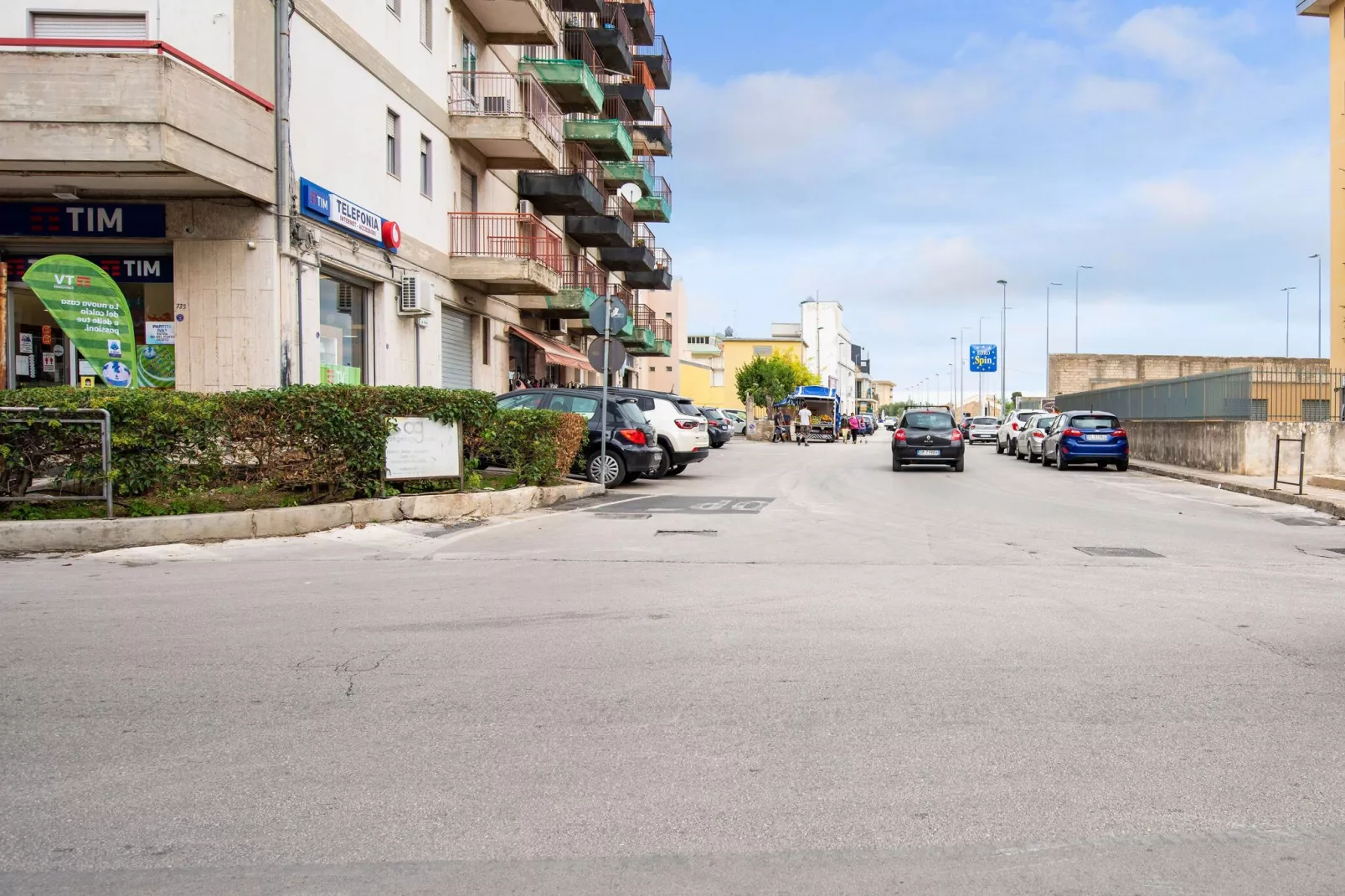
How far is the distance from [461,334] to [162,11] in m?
12.0

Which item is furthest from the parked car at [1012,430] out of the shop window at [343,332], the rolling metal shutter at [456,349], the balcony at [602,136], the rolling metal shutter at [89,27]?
the rolling metal shutter at [89,27]

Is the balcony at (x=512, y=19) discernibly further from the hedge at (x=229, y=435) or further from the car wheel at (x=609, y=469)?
the hedge at (x=229, y=435)

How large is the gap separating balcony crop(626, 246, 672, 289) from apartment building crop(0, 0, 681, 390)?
61.5 ft

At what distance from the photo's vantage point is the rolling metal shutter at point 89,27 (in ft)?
49.2

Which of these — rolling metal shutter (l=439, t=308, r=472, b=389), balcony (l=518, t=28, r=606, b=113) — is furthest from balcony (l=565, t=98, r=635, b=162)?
rolling metal shutter (l=439, t=308, r=472, b=389)

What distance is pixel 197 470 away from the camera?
10984 mm

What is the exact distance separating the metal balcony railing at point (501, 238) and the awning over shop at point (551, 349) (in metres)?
2.35

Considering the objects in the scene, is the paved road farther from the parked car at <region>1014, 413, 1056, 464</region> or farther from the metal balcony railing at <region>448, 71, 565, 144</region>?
the parked car at <region>1014, 413, 1056, 464</region>

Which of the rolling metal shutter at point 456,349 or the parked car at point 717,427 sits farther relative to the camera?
the parked car at point 717,427

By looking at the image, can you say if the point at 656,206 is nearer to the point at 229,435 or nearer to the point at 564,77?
the point at 564,77

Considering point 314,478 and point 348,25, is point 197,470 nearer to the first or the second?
point 314,478

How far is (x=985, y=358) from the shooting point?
77.6 meters

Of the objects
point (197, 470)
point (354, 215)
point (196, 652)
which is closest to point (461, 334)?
point (354, 215)

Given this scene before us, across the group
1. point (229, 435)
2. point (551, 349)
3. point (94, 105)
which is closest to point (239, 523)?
point (229, 435)
